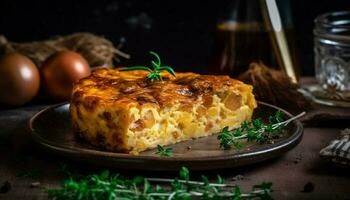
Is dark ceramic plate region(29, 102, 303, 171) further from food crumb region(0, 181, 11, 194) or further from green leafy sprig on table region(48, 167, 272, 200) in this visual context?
food crumb region(0, 181, 11, 194)

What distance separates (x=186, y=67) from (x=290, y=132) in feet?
4.81

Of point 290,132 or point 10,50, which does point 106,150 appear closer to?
point 290,132

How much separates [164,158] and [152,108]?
24 centimetres

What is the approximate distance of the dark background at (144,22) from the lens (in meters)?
3.63

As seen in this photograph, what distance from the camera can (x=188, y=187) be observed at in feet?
6.23

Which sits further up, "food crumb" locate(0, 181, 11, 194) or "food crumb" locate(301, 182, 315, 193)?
"food crumb" locate(0, 181, 11, 194)

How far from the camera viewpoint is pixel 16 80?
9.98 ft

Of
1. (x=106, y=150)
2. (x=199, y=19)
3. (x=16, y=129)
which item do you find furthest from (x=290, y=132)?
(x=199, y=19)

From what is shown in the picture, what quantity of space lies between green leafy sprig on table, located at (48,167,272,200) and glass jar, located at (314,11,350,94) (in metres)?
1.15

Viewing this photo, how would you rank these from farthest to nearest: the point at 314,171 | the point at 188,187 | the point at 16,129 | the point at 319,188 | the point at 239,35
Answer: the point at 239,35 < the point at 16,129 < the point at 314,171 < the point at 319,188 < the point at 188,187

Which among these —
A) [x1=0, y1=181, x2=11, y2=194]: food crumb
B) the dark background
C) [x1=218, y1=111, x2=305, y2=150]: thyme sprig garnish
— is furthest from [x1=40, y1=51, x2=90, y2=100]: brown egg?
[x1=0, y1=181, x2=11, y2=194]: food crumb

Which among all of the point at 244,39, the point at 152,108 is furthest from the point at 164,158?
the point at 244,39

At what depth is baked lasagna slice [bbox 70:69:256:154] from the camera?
2.22 meters

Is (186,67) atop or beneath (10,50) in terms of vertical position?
beneath
